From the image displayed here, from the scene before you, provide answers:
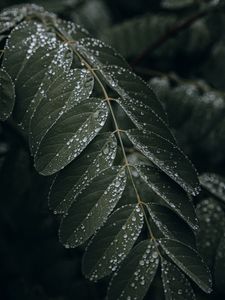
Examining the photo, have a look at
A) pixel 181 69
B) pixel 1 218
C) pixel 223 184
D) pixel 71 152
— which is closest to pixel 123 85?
A: pixel 71 152

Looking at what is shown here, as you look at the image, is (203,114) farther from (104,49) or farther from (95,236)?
(95,236)

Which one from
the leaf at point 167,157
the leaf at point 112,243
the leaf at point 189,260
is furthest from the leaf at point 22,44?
the leaf at point 189,260

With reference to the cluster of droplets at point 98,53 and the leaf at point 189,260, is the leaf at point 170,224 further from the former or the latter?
the cluster of droplets at point 98,53

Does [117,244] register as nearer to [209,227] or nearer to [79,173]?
[79,173]

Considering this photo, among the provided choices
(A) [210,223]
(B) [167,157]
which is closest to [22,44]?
(B) [167,157]

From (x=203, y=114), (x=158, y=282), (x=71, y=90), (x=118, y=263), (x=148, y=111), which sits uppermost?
(x=71, y=90)

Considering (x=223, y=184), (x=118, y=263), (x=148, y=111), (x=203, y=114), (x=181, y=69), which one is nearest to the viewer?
(x=118, y=263)

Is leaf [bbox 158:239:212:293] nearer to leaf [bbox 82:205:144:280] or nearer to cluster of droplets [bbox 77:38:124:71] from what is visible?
leaf [bbox 82:205:144:280]

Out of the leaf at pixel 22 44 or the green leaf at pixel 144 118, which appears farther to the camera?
the leaf at pixel 22 44
